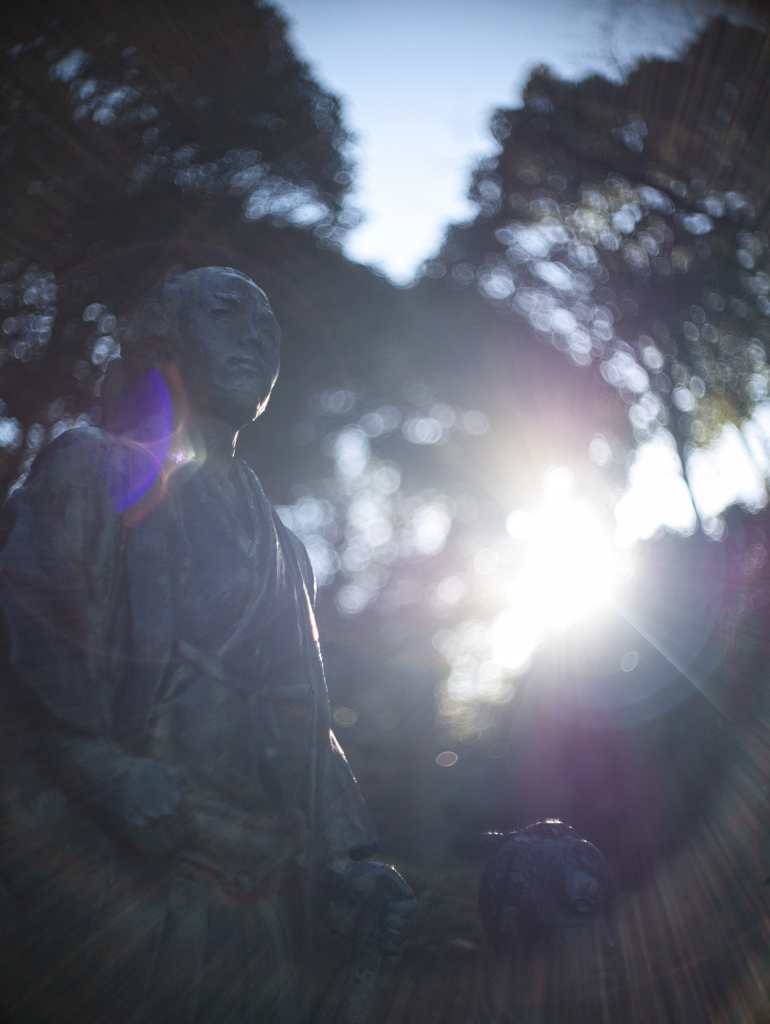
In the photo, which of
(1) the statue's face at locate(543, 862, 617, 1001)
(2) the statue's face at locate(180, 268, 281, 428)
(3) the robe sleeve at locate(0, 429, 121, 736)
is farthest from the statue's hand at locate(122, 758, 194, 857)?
(2) the statue's face at locate(180, 268, 281, 428)

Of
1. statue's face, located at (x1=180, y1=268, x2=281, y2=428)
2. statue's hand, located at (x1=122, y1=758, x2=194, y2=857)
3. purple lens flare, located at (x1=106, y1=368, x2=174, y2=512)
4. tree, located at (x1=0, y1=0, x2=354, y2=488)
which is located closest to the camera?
statue's hand, located at (x1=122, y1=758, x2=194, y2=857)

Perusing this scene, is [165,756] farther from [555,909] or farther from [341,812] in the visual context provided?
[555,909]

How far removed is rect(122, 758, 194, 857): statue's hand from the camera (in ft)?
5.35

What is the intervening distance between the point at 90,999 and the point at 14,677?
2.35ft

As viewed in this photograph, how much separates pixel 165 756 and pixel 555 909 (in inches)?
40.3

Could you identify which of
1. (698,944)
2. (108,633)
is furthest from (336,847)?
(698,944)

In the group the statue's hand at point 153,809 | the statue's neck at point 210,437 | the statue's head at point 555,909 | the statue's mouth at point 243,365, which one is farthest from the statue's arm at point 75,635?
the statue's head at point 555,909

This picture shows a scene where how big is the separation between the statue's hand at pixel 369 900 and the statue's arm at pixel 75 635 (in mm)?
521

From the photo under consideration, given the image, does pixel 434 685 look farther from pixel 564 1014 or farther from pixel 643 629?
pixel 564 1014

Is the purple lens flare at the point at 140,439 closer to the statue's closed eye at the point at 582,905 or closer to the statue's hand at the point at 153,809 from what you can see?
the statue's hand at the point at 153,809

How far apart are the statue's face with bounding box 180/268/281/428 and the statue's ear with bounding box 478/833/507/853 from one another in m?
1.47

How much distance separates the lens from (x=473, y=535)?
1505cm

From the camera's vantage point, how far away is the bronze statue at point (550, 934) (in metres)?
1.79

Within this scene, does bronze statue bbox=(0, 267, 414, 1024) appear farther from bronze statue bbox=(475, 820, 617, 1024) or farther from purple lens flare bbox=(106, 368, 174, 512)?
bronze statue bbox=(475, 820, 617, 1024)
